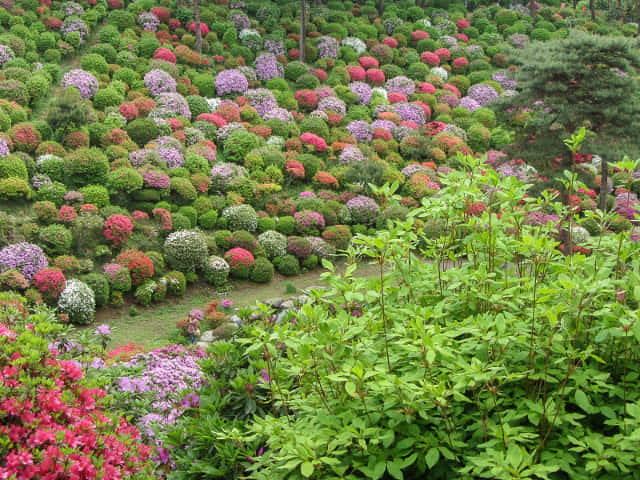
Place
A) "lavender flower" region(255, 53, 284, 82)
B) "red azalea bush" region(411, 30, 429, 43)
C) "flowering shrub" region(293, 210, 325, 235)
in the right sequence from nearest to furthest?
"flowering shrub" region(293, 210, 325, 235)
"lavender flower" region(255, 53, 284, 82)
"red azalea bush" region(411, 30, 429, 43)

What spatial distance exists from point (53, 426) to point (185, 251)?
34.5 ft

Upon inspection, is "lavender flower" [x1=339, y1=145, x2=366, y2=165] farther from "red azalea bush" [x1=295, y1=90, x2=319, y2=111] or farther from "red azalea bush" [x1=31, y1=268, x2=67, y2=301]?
"red azalea bush" [x1=31, y1=268, x2=67, y2=301]

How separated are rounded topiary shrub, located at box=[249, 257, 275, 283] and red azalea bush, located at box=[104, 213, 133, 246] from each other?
3.25 m

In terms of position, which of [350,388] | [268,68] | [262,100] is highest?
[350,388]

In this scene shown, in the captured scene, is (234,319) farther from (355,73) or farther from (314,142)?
(355,73)

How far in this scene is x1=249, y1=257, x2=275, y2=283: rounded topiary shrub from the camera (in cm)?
1374

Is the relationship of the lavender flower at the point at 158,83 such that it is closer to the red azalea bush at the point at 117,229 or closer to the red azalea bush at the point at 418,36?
the red azalea bush at the point at 117,229

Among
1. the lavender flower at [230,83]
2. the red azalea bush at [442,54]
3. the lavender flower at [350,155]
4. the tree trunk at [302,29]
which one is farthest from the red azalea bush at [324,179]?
the red azalea bush at [442,54]

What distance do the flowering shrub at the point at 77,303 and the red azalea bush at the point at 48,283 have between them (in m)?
0.13

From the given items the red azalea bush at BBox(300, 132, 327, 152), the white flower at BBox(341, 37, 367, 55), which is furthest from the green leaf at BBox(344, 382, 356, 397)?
→ the white flower at BBox(341, 37, 367, 55)

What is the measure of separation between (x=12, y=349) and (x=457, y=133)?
20.6 meters

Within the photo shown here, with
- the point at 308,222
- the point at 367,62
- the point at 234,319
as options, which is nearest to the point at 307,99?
the point at 367,62

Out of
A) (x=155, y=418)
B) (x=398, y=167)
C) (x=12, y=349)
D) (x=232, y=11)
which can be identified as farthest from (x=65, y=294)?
(x=232, y=11)

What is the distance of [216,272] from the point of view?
13.3 m
